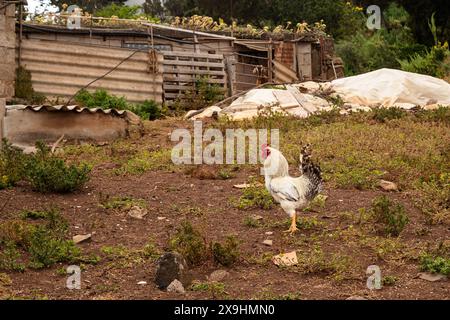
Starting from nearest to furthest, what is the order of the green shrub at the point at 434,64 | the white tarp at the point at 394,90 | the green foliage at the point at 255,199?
the green foliage at the point at 255,199
the white tarp at the point at 394,90
the green shrub at the point at 434,64

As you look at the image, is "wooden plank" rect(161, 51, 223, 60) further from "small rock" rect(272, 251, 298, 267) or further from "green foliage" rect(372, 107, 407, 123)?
"small rock" rect(272, 251, 298, 267)

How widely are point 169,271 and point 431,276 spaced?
7.25 ft

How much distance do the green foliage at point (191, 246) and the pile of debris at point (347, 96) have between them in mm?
7506

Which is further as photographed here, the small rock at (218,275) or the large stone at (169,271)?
the small rock at (218,275)

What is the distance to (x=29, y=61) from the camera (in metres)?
16.8

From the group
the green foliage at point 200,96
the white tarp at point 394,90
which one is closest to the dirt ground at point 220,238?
the white tarp at point 394,90

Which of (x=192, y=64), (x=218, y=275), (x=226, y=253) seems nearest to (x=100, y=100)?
(x=192, y=64)

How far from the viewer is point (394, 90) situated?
658 inches

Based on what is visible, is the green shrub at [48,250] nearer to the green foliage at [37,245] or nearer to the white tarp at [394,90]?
the green foliage at [37,245]

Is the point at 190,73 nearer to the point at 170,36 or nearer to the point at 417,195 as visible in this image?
the point at 170,36

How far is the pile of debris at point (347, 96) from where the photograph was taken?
15.7m

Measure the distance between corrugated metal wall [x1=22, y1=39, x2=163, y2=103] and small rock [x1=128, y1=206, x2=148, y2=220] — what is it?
8373 millimetres

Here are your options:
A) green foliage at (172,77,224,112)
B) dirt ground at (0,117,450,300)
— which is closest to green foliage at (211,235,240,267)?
dirt ground at (0,117,450,300)
